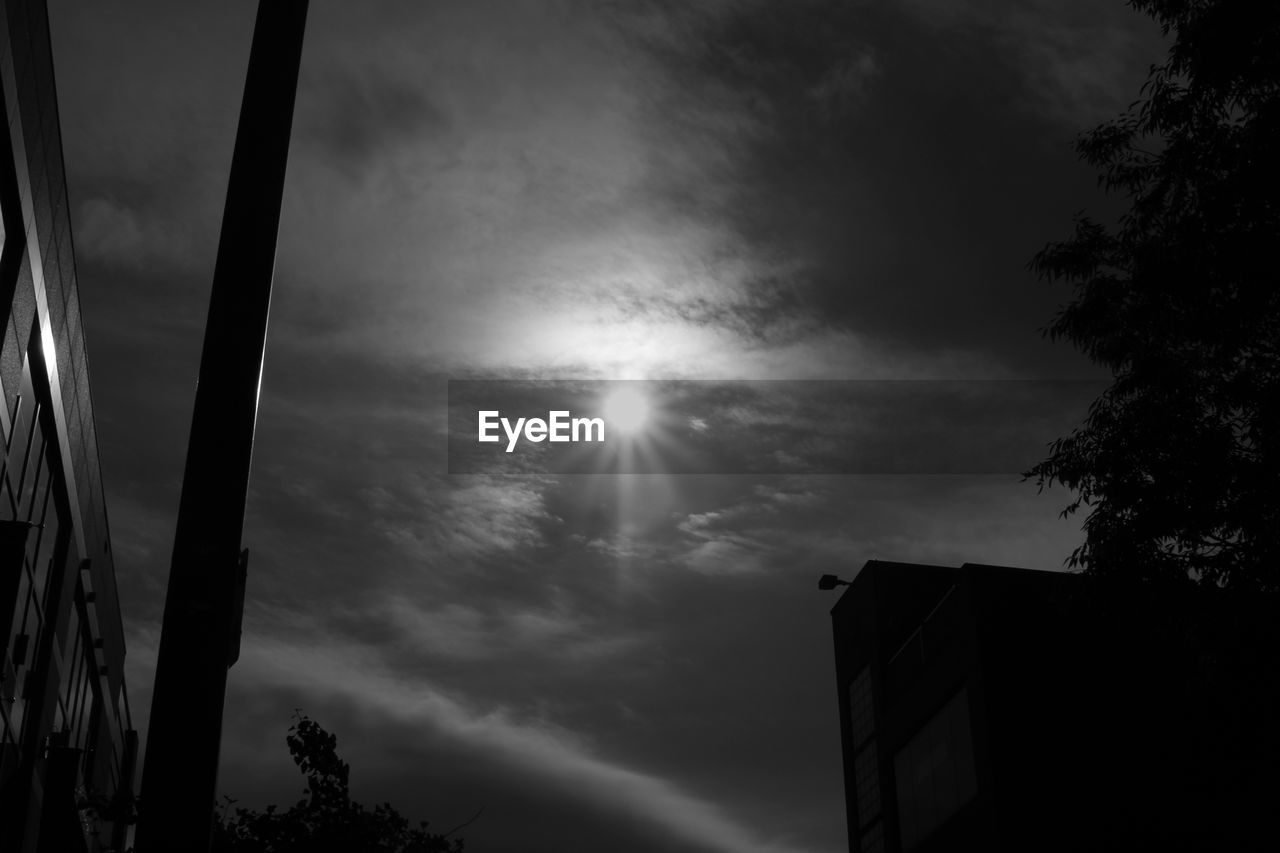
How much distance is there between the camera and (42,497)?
22812 millimetres

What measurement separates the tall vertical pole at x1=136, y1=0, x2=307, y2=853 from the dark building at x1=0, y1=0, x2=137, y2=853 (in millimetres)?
10102

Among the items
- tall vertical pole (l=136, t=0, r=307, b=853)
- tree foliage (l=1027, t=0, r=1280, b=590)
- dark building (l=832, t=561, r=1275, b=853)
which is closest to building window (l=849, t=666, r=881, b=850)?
dark building (l=832, t=561, r=1275, b=853)

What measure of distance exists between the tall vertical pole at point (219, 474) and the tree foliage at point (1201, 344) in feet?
48.1

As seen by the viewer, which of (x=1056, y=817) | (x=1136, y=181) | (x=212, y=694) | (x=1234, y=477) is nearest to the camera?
(x=212, y=694)

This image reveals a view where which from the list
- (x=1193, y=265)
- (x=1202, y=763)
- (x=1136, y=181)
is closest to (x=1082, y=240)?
(x=1136, y=181)

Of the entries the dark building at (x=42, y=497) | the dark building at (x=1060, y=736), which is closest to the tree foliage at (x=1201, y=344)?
the dark building at (x=1060, y=736)

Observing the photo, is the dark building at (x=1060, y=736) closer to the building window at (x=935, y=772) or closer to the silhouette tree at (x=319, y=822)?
A: the building window at (x=935, y=772)

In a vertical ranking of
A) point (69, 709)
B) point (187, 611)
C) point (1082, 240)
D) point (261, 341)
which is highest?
point (1082, 240)

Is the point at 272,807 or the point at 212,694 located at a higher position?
the point at 272,807

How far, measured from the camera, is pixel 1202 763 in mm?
23016

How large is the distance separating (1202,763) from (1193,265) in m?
10.6

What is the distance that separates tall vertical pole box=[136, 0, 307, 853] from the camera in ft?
9.28

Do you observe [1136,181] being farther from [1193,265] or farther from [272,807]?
[272,807]

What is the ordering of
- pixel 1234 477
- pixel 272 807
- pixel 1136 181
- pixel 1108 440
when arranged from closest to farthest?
pixel 1234 477, pixel 1108 440, pixel 1136 181, pixel 272 807
